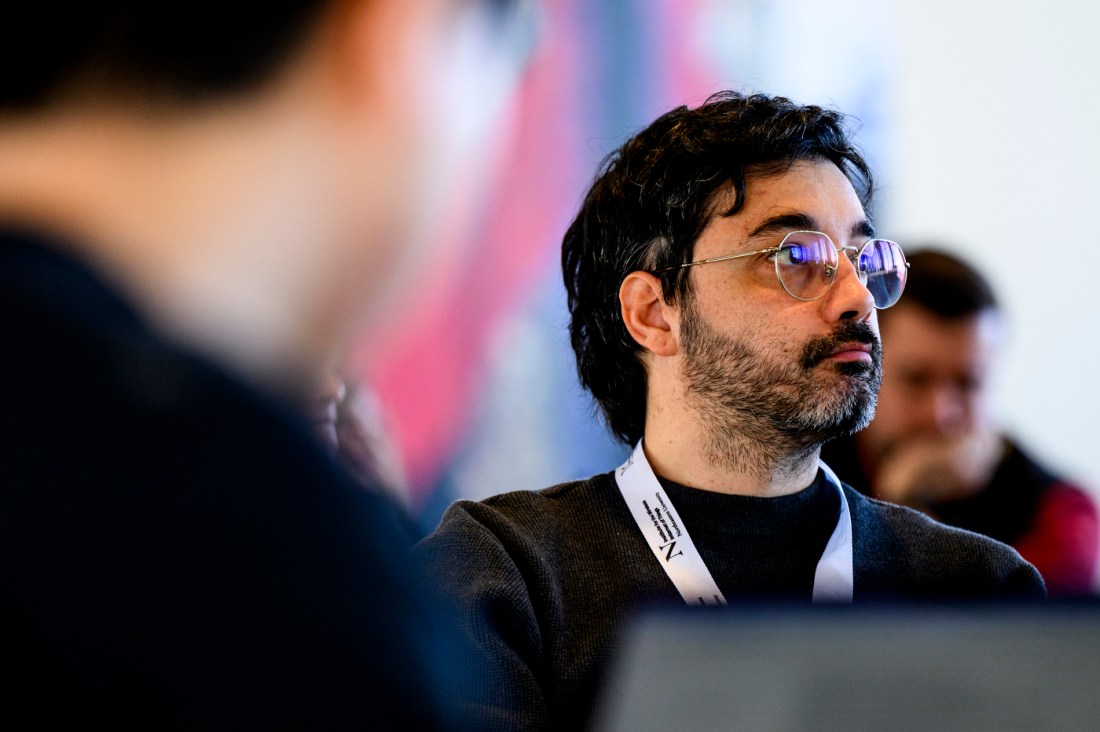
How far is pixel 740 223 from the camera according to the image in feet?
6.54

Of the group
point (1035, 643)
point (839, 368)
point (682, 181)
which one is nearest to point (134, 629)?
point (1035, 643)

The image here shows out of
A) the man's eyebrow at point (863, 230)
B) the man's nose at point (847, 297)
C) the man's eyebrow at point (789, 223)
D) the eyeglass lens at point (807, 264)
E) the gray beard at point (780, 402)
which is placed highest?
the man's eyebrow at point (789, 223)

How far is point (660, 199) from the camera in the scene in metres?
2.09

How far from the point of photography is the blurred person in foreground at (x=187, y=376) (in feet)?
1.90

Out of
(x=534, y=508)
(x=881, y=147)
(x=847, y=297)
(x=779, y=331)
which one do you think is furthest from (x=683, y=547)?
(x=881, y=147)

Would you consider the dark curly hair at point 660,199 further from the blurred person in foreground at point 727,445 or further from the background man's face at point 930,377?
the background man's face at point 930,377

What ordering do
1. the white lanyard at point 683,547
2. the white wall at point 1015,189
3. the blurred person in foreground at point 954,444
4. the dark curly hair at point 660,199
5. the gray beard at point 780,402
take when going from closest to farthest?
the white lanyard at point 683,547
the gray beard at point 780,402
the dark curly hair at point 660,199
the blurred person in foreground at point 954,444
the white wall at point 1015,189

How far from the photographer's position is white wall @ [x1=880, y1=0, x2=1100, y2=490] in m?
3.68

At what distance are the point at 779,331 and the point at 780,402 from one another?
0.12 meters

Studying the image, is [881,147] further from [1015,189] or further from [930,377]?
[930,377]

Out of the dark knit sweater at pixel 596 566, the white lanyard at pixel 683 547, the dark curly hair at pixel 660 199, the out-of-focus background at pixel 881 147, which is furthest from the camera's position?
the out-of-focus background at pixel 881 147

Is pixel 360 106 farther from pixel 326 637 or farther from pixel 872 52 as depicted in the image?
pixel 872 52

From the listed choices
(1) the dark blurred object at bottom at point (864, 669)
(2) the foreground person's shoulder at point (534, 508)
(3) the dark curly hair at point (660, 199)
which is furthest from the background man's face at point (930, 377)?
(1) the dark blurred object at bottom at point (864, 669)

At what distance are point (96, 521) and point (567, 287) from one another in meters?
1.83
